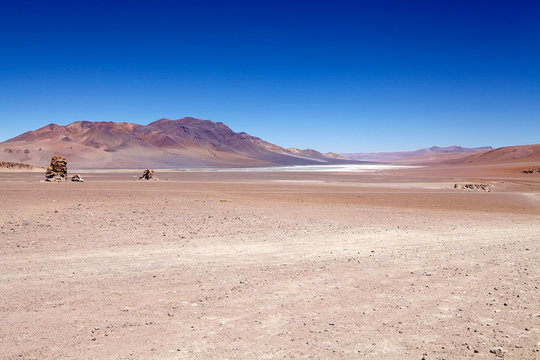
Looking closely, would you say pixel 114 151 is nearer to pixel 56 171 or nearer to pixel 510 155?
pixel 510 155

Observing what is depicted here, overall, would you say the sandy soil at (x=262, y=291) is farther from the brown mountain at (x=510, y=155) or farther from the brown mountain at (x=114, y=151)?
the brown mountain at (x=114, y=151)

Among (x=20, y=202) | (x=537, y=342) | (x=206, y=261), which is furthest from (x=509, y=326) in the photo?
(x=20, y=202)

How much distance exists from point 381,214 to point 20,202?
13.0 metres

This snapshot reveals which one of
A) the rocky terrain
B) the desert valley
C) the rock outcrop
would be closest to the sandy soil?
the desert valley

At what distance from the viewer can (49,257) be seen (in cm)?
815

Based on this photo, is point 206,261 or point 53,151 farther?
point 53,151

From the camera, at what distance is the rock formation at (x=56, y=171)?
112ft

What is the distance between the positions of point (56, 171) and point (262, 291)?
33.0 metres

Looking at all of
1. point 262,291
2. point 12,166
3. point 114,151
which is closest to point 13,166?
point 12,166

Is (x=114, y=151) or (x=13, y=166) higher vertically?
(x=114, y=151)

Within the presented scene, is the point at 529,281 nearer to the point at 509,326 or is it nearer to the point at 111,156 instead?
the point at 509,326

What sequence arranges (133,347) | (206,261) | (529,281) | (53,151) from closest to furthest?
(133,347)
(529,281)
(206,261)
(53,151)

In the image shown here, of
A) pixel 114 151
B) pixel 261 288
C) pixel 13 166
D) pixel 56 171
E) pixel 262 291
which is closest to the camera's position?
pixel 262 291

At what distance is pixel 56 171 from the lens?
3462 centimetres
